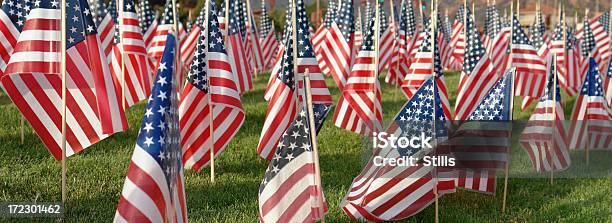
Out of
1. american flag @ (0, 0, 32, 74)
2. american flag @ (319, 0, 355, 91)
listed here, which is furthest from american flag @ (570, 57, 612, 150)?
american flag @ (0, 0, 32, 74)

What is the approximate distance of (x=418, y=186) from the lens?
7371 mm

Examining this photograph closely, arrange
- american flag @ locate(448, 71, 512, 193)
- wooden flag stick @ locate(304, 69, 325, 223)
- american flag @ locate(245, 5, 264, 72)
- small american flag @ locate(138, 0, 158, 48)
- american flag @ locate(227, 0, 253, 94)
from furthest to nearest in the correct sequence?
american flag @ locate(245, 5, 264, 72)
small american flag @ locate(138, 0, 158, 48)
american flag @ locate(227, 0, 253, 94)
american flag @ locate(448, 71, 512, 193)
wooden flag stick @ locate(304, 69, 325, 223)

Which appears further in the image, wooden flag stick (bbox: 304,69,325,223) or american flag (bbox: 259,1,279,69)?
american flag (bbox: 259,1,279,69)

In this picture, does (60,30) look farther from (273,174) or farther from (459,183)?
(459,183)

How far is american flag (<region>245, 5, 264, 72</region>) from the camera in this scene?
2022 cm

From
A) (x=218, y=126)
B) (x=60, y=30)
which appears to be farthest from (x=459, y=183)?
(x=60, y=30)

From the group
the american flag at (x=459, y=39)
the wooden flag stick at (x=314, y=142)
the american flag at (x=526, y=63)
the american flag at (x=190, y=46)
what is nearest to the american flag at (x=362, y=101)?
the american flag at (x=526, y=63)

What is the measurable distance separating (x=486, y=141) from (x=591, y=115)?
11.4 feet

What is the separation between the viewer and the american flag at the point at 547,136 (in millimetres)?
10102

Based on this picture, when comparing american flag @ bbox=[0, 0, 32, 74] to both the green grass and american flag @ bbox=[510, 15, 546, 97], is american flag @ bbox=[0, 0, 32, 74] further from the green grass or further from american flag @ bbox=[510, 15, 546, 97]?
american flag @ bbox=[510, 15, 546, 97]

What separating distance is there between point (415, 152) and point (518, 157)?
5399 millimetres

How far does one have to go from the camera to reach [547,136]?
1021 centimetres

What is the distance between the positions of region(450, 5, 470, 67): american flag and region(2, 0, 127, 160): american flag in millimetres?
14033

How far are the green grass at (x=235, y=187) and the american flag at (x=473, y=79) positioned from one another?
1.06m
